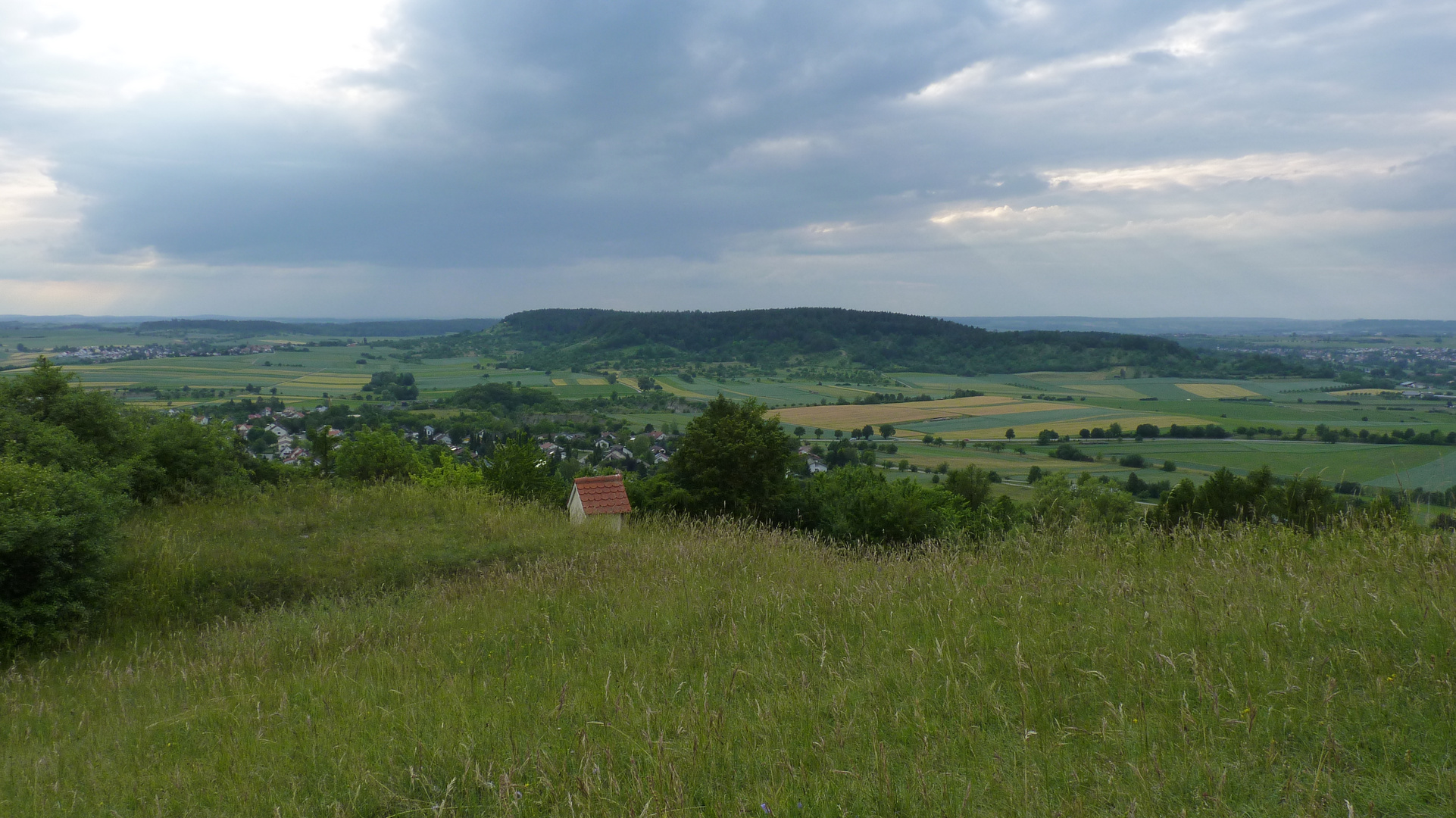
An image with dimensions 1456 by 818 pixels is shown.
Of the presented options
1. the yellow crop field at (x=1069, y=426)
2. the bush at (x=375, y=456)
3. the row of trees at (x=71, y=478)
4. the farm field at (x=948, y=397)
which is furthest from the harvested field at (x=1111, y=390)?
the row of trees at (x=71, y=478)

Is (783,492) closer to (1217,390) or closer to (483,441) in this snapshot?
(483,441)

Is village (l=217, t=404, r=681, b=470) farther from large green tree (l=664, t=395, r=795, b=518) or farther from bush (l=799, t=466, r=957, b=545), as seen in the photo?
bush (l=799, t=466, r=957, b=545)

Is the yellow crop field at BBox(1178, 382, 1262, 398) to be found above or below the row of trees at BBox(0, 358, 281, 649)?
below

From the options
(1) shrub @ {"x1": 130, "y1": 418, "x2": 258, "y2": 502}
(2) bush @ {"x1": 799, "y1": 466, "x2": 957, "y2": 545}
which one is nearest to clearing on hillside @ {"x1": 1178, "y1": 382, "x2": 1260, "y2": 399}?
(2) bush @ {"x1": 799, "y1": 466, "x2": 957, "y2": 545}

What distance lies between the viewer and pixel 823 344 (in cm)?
14125

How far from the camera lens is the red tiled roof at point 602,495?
16.5 m

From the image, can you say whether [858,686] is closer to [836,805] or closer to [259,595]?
[836,805]

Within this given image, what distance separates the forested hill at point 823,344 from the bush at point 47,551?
118 m

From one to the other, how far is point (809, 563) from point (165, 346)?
127401mm

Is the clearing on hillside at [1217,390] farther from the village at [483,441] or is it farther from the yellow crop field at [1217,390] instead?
the village at [483,441]

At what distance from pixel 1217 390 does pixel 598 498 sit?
86.6 m

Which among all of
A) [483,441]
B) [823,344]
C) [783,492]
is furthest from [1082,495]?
[823,344]

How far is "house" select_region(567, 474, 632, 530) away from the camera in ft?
53.5

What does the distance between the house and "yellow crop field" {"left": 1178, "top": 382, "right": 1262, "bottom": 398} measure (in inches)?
3132
